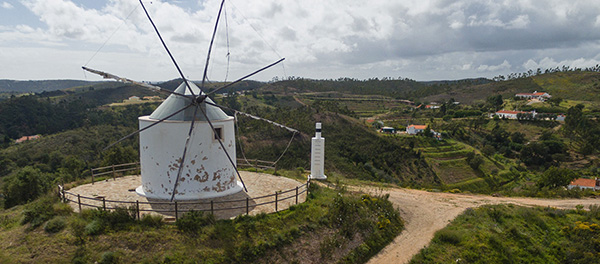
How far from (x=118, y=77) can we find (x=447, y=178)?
55.8 metres

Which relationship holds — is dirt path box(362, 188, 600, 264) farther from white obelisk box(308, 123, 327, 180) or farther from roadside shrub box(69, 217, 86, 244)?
roadside shrub box(69, 217, 86, 244)

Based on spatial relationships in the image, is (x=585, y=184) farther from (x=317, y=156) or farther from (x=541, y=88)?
(x=541, y=88)

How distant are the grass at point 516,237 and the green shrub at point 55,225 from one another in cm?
1361

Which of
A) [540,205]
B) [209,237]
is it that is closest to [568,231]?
[540,205]

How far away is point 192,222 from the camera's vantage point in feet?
39.5

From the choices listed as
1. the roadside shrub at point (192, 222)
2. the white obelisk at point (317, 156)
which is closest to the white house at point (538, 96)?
the white obelisk at point (317, 156)

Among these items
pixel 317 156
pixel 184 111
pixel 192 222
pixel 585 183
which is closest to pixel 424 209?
pixel 317 156

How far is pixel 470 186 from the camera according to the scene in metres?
53.1

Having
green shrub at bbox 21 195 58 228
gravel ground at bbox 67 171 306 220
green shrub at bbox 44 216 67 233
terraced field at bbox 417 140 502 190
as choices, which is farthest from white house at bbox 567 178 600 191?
green shrub at bbox 21 195 58 228

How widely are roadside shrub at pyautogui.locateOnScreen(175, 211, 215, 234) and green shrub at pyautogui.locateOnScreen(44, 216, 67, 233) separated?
4.23m

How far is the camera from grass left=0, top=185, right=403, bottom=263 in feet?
35.2

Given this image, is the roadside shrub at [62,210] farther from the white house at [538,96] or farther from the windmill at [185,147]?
the white house at [538,96]

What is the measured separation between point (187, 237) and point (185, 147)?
4010 mm

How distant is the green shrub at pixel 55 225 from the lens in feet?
38.9
